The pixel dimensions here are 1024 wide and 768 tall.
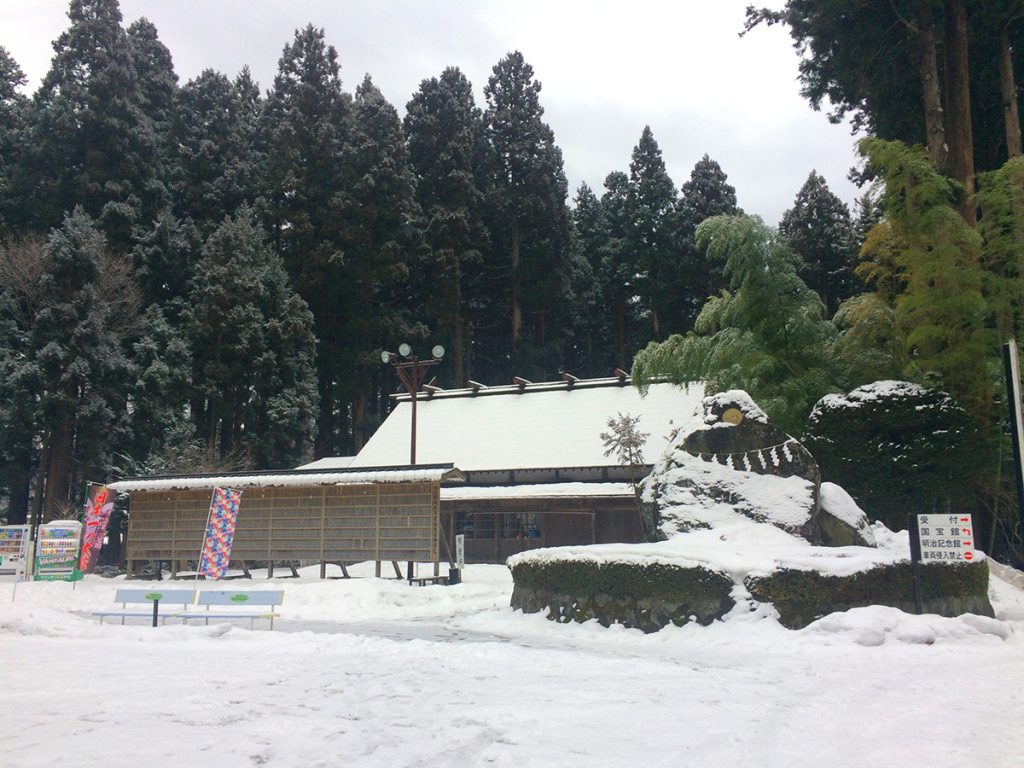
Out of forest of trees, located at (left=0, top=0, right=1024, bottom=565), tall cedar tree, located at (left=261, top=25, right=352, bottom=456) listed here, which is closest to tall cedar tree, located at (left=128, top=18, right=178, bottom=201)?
forest of trees, located at (left=0, top=0, right=1024, bottom=565)

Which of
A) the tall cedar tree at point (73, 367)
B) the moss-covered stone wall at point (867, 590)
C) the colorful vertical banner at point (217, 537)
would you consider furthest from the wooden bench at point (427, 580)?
the tall cedar tree at point (73, 367)

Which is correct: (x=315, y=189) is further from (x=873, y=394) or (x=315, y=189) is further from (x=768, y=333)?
(x=873, y=394)

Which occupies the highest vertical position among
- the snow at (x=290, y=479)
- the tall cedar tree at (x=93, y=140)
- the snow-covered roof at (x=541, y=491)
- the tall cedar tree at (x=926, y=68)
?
the tall cedar tree at (x=93, y=140)

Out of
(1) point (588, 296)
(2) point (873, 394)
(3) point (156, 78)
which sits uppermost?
(3) point (156, 78)

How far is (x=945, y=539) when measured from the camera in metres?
9.38

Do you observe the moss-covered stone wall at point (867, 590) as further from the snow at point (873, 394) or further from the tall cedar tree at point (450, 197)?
the tall cedar tree at point (450, 197)

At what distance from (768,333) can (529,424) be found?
11.6 metres

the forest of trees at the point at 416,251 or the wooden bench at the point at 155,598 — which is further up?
the forest of trees at the point at 416,251

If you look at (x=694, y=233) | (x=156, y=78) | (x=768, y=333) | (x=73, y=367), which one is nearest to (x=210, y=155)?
(x=156, y=78)

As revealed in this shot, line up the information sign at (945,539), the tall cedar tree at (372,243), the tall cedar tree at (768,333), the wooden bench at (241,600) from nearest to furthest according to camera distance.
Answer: the information sign at (945,539)
the wooden bench at (241,600)
the tall cedar tree at (768,333)
the tall cedar tree at (372,243)

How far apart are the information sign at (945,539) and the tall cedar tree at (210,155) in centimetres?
3274

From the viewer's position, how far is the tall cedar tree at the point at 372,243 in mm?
35344

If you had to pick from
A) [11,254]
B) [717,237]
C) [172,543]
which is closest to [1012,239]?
[717,237]

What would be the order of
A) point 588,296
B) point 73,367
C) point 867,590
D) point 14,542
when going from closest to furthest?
point 867,590 < point 14,542 < point 73,367 < point 588,296
